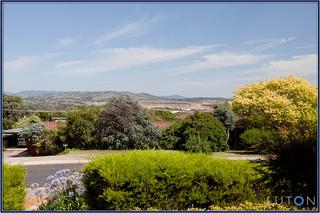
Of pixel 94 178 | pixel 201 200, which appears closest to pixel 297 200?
pixel 201 200

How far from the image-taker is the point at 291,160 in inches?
256

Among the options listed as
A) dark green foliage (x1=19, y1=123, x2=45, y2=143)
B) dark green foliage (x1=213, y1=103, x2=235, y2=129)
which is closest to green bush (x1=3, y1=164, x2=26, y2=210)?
dark green foliage (x1=19, y1=123, x2=45, y2=143)

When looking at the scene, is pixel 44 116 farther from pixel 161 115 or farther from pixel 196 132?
pixel 196 132

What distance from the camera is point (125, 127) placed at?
1591 centimetres

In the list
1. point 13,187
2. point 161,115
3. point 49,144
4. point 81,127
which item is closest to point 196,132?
point 161,115

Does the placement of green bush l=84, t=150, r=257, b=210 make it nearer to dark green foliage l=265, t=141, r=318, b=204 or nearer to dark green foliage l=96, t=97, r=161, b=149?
dark green foliage l=265, t=141, r=318, b=204

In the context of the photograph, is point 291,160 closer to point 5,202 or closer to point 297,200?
point 297,200

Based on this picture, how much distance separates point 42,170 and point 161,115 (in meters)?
4.99

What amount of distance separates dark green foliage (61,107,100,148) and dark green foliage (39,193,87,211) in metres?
9.26

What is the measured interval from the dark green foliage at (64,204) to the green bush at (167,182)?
498 mm

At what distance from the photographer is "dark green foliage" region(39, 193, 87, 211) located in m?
6.86

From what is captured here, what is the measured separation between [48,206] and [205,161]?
100.0 inches

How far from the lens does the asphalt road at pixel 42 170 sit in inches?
520

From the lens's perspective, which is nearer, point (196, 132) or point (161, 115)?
point (196, 132)
